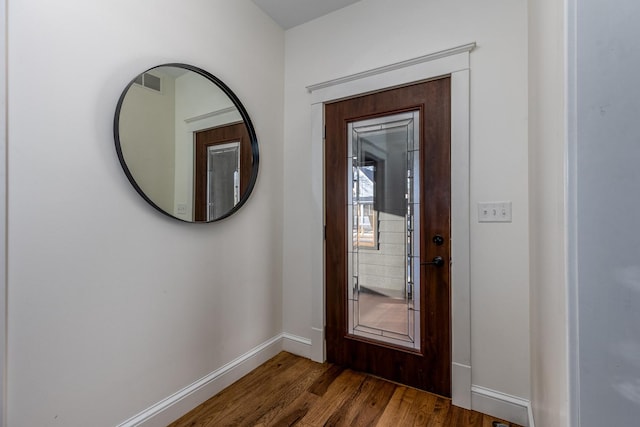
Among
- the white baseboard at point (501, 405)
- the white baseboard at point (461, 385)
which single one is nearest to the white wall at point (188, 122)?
the white baseboard at point (461, 385)

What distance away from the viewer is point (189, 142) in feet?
5.68

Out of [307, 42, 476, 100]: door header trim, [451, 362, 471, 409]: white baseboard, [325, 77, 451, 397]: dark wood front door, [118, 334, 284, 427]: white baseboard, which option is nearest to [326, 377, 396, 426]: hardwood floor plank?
[325, 77, 451, 397]: dark wood front door

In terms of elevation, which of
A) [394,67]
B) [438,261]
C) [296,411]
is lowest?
[296,411]

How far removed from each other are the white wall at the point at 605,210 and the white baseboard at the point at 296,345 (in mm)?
1944

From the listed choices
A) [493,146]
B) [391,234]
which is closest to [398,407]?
[391,234]

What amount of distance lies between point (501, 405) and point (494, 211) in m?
1.09

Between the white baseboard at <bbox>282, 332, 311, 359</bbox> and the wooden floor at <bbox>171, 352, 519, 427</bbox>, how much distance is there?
22 centimetres

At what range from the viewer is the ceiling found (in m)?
2.12

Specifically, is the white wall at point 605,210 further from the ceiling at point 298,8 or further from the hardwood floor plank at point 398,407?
the ceiling at point 298,8

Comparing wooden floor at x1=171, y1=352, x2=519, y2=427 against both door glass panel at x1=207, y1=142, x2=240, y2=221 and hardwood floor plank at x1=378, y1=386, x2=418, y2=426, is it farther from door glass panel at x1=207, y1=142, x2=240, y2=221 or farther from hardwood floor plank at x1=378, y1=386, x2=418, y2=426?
door glass panel at x1=207, y1=142, x2=240, y2=221

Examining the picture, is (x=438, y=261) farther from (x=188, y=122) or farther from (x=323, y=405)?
(x=188, y=122)

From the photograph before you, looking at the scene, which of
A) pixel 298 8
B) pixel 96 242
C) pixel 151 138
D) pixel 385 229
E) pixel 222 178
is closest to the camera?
pixel 96 242

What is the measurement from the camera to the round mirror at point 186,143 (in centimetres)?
145

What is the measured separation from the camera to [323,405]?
5.69 feet
